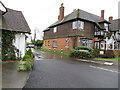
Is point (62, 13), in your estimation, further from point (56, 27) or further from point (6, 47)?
point (6, 47)

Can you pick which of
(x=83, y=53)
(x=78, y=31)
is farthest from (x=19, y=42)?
(x=78, y=31)

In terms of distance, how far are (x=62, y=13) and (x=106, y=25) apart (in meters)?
10.9

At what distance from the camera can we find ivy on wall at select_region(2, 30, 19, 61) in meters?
9.99

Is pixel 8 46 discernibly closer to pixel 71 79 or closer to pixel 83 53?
pixel 71 79

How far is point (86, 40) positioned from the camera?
21047mm

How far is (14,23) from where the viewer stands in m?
12.0

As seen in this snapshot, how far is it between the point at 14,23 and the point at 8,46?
3248mm

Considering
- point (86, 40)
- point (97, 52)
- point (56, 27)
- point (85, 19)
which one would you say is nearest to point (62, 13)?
point (56, 27)

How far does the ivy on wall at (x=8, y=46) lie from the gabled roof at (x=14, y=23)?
1.83 ft

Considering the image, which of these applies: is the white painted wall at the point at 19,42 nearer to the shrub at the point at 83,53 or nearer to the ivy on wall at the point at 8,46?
the ivy on wall at the point at 8,46

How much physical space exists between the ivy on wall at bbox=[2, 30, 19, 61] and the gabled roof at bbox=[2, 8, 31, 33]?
559 millimetres

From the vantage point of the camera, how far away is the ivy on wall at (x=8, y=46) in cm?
999

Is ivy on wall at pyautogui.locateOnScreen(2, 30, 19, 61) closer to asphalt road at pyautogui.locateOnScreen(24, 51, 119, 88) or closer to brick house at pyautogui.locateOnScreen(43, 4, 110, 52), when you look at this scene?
asphalt road at pyautogui.locateOnScreen(24, 51, 119, 88)

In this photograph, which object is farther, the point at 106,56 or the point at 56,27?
the point at 56,27
